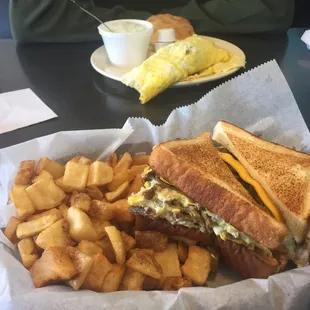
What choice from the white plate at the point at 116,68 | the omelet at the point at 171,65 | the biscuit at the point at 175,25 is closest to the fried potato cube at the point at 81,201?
the omelet at the point at 171,65

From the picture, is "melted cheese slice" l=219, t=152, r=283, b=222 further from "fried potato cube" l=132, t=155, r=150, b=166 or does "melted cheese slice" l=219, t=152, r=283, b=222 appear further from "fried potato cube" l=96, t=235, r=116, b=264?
"fried potato cube" l=96, t=235, r=116, b=264

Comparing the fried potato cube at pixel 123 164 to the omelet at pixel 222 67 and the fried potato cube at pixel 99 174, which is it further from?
the omelet at pixel 222 67

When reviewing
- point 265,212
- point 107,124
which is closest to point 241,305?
point 265,212

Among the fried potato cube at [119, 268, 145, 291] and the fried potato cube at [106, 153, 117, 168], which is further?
the fried potato cube at [106, 153, 117, 168]

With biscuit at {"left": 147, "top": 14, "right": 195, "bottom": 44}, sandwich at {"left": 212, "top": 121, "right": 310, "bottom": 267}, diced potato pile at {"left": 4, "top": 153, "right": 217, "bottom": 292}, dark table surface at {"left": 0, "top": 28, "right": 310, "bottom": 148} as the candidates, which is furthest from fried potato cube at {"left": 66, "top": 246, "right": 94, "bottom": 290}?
biscuit at {"left": 147, "top": 14, "right": 195, "bottom": 44}

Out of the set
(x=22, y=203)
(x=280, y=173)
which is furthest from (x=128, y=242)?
(x=280, y=173)

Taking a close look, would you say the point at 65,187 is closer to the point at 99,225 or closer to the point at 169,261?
the point at 99,225

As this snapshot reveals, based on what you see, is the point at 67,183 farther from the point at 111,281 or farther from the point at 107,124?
the point at 107,124
